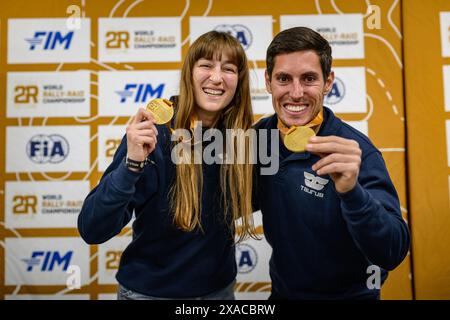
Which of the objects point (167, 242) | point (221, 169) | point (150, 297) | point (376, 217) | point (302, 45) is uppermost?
point (302, 45)

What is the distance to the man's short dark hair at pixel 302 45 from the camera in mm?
1292

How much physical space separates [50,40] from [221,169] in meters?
1.87

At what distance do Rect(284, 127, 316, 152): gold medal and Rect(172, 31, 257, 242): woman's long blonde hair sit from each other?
25cm

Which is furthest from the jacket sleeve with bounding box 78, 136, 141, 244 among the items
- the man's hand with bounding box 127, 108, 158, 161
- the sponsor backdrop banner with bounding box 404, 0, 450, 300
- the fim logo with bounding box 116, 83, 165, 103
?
the sponsor backdrop banner with bounding box 404, 0, 450, 300

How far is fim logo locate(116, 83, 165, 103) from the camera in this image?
2.48 metres

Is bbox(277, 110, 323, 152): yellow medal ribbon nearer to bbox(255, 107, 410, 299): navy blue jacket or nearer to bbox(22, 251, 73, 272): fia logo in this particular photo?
bbox(255, 107, 410, 299): navy blue jacket

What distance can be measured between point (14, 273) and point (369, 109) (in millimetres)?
2660

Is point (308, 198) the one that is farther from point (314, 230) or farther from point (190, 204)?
point (190, 204)

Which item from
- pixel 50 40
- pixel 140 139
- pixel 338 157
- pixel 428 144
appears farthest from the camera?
pixel 50 40

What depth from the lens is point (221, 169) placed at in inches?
54.1

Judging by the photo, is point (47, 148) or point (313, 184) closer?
point (313, 184)

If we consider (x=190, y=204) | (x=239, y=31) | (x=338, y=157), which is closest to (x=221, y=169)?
(x=190, y=204)
